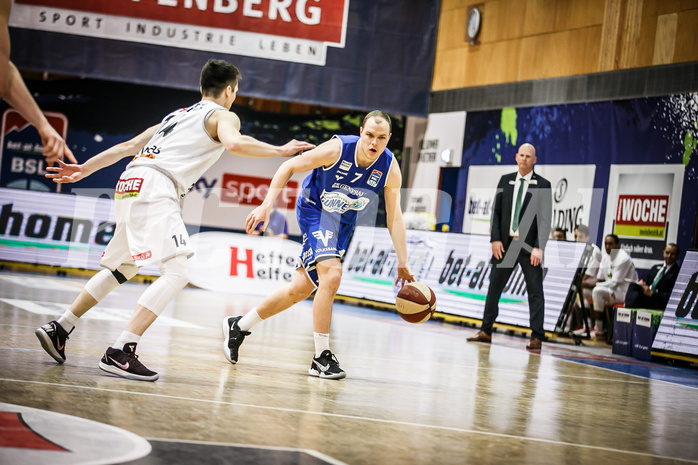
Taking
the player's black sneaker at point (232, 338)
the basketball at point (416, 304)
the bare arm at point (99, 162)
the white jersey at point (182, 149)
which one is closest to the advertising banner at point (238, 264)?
the basketball at point (416, 304)

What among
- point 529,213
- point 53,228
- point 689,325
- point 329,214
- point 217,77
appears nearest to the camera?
point 217,77

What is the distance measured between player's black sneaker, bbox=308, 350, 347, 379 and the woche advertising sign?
1098 centimetres

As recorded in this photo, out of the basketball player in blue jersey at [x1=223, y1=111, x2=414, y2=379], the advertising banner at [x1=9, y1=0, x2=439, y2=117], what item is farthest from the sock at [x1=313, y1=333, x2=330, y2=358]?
the advertising banner at [x1=9, y1=0, x2=439, y2=117]

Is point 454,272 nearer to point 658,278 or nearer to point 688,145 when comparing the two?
point 658,278

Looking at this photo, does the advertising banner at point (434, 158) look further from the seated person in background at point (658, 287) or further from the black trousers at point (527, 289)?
the black trousers at point (527, 289)

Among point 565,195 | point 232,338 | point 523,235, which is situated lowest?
point 232,338

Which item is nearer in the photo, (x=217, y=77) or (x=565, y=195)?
(x=217, y=77)

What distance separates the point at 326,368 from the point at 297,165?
1342 millimetres

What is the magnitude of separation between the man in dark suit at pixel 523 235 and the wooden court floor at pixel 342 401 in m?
1.11

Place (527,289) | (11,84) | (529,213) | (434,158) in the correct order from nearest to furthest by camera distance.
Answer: (11,84)
(529,213)
(527,289)
(434,158)

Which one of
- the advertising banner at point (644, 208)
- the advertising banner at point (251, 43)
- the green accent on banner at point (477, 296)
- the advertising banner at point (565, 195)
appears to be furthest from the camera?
the advertising banner at point (251, 43)

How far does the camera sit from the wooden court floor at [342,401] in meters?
3.32

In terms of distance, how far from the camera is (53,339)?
15.3ft

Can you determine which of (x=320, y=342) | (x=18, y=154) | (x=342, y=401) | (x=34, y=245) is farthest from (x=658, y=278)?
(x=18, y=154)
